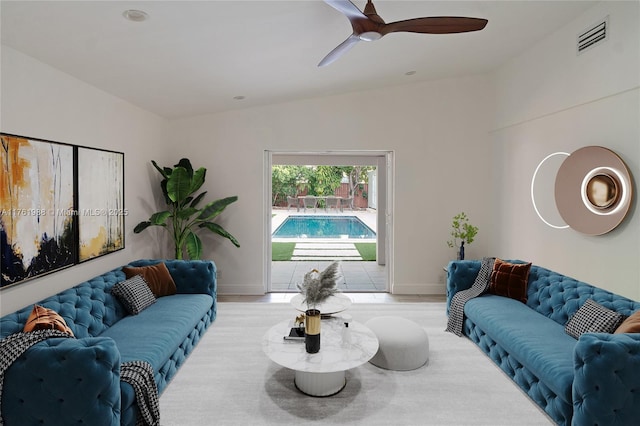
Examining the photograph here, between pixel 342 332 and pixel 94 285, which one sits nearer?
pixel 342 332

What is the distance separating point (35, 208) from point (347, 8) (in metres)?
2.59

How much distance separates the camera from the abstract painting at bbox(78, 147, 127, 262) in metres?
3.43

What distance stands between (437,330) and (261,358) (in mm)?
1929

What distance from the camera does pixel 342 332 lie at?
299 cm

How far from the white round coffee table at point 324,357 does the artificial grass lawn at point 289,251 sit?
518cm

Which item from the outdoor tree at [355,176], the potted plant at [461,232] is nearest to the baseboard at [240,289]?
the potted plant at [461,232]

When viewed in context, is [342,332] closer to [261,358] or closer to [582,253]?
[261,358]

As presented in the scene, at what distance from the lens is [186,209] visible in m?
5.01

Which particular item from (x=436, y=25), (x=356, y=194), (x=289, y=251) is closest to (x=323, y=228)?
(x=356, y=194)

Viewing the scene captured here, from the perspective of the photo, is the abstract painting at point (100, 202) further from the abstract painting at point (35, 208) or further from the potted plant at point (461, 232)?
the potted plant at point (461, 232)

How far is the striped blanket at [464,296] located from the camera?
3.99 m

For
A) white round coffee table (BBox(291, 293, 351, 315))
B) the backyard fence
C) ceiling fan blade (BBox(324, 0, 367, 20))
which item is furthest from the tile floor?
the backyard fence

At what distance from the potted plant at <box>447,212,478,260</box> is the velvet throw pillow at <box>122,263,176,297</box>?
369cm

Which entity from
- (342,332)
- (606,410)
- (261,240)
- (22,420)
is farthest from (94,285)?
(606,410)
